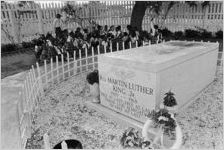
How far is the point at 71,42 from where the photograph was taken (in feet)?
24.0

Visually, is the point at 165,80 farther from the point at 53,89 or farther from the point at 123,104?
the point at 53,89

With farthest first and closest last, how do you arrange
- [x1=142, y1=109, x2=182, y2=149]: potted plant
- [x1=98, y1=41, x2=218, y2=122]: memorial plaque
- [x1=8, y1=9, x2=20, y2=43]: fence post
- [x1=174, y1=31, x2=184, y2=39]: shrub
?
[x1=174, y1=31, x2=184, y2=39]: shrub, [x1=8, y1=9, x2=20, y2=43]: fence post, [x1=98, y1=41, x2=218, y2=122]: memorial plaque, [x1=142, y1=109, x2=182, y2=149]: potted plant

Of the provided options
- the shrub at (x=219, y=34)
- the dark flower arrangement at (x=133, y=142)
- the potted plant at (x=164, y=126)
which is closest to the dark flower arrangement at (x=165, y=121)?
Result: the potted plant at (x=164, y=126)

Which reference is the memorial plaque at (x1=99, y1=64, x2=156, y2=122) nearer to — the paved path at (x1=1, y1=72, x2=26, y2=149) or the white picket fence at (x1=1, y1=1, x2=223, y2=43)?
the paved path at (x1=1, y1=72, x2=26, y2=149)

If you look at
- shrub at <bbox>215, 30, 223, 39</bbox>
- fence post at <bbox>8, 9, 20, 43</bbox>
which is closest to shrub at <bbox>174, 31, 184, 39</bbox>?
shrub at <bbox>215, 30, 223, 39</bbox>

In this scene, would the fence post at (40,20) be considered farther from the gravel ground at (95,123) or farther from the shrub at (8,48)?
the gravel ground at (95,123)

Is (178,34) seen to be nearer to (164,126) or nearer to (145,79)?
(145,79)

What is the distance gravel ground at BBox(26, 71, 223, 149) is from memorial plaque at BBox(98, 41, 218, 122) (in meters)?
0.32

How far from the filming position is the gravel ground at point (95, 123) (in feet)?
10.3

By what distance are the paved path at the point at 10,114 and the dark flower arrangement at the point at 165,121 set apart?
195cm

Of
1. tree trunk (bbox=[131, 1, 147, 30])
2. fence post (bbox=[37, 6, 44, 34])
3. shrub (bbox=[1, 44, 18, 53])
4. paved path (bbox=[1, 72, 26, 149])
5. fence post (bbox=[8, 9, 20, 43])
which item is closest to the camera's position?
paved path (bbox=[1, 72, 26, 149])

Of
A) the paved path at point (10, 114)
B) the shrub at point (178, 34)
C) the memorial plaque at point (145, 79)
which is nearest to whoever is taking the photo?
the paved path at point (10, 114)

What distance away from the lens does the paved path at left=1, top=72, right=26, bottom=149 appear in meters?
3.12

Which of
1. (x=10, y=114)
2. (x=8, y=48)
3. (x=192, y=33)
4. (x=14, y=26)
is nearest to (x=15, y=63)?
(x=8, y=48)
